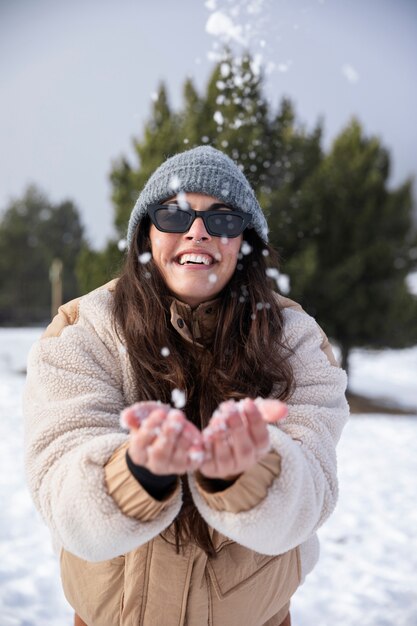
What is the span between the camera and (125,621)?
1.19m

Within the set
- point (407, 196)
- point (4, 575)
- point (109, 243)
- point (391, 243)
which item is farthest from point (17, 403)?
point (407, 196)

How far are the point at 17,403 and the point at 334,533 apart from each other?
5540 mm

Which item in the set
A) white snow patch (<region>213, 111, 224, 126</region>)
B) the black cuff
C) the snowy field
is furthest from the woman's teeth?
white snow patch (<region>213, 111, 224, 126</region>)

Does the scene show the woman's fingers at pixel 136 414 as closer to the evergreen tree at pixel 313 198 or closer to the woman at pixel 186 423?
the woman at pixel 186 423

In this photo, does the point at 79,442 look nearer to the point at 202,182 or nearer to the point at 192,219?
the point at 192,219

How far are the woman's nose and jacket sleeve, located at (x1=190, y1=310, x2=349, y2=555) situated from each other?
380mm

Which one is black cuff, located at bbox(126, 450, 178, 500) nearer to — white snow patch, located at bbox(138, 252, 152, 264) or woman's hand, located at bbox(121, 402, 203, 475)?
→ woman's hand, located at bbox(121, 402, 203, 475)

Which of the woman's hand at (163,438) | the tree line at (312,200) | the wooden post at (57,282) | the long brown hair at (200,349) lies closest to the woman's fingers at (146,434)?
the woman's hand at (163,438)

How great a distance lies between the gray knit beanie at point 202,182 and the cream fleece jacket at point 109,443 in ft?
0.99

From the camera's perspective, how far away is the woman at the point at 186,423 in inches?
34.9

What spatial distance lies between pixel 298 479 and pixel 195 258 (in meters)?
0.61

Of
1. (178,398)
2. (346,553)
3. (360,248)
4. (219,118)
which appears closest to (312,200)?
(360,248)

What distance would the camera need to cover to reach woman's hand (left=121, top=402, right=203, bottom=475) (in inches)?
29.9

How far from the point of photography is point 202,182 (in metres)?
1.32
